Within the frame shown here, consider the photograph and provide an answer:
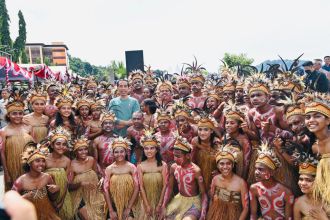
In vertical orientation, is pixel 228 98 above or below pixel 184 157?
above

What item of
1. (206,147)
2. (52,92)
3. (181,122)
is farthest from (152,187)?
(52,92)

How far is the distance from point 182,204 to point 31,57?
361 feet

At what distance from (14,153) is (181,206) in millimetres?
2478

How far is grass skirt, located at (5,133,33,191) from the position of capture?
17.3 ft

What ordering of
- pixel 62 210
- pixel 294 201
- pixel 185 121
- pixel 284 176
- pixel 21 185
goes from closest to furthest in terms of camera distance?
pixel 294 201
pixel 284 176
pixel 21 185
pixel 62 210
pixel 185 121

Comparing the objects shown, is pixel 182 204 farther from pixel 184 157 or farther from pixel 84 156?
pixel 84 156

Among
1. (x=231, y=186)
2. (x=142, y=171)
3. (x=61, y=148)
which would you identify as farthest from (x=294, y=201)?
(x=61, y=148)

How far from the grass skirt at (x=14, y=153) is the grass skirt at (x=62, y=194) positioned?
0.74m

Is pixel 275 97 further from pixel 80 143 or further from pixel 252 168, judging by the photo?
pixel 80 143

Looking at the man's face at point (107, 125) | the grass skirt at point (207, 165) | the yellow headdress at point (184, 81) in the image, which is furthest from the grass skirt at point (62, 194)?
the yellow headdress at point (184, 81)

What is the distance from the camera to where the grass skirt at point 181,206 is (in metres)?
4.51

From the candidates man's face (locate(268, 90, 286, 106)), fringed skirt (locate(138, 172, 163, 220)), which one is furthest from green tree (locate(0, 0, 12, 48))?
man's face (locate(268, 90, 286, 106))

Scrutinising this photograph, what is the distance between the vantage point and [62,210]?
15.8 ft

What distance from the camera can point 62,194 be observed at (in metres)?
4.79
